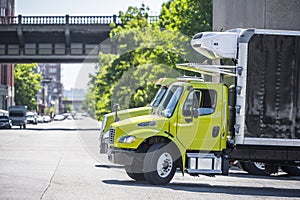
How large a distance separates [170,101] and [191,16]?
25454 millimetres

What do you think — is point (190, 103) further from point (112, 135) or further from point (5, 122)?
point (5, 122)

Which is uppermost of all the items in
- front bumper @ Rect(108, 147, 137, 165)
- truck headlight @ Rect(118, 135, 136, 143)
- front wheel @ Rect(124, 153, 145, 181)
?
truck headlight @ Rect(118, 135, 136, 143)

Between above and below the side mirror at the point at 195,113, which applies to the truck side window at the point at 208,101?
above

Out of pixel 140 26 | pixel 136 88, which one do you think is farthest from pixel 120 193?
pixel 140 26

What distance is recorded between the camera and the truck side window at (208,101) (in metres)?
15.1

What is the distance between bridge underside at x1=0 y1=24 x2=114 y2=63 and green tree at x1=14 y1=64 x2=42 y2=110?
41.1m

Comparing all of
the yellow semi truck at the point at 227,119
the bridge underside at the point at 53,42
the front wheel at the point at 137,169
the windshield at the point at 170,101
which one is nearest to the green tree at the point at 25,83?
the bridge underside at the point at 53,42

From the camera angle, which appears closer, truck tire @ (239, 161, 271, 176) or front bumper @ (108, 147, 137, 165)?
front bumper @ (108, 147, 137, 165)

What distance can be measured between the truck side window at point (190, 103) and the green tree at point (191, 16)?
24.1 meters

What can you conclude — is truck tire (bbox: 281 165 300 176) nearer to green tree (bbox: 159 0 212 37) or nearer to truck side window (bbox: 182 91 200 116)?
truck side window (bbox: 182 91 200 116)

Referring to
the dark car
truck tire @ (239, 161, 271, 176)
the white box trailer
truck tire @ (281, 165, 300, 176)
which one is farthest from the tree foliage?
the white box trailer

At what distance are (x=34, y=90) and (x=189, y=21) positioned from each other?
75965 millimetres

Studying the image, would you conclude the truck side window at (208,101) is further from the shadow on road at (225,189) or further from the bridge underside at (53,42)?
the bridge underside at (53,42)

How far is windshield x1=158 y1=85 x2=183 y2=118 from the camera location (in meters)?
15.1
